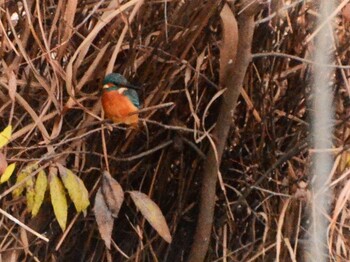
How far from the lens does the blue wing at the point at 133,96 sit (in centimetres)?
101

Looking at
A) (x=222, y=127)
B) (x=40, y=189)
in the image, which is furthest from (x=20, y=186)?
(x=222, y=127)

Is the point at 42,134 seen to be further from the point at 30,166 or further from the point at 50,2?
the point at 50,2

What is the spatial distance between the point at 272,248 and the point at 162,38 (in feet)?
1.14

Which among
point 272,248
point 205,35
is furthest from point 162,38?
point 272,248

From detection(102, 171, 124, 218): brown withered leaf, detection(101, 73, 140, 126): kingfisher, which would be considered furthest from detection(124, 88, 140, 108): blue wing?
detection(102, 171, 124, 218): brown withered leaf

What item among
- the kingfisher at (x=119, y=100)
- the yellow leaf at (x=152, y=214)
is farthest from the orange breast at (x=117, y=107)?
the yellow leaf at (x=152, y=214)

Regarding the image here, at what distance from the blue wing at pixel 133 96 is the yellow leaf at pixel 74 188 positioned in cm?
14

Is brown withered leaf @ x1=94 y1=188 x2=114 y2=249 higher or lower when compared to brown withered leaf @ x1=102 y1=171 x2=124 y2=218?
lower

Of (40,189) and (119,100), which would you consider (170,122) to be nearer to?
(119,100)

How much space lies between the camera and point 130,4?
3.24 feet

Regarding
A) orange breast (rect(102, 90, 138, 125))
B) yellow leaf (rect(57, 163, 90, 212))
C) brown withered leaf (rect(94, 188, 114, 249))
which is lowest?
brown withered leaf (rect(94, 188, 114, 249))

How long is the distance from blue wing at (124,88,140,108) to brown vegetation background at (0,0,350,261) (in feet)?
0.05

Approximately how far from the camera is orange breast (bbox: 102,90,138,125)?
0.97 meters

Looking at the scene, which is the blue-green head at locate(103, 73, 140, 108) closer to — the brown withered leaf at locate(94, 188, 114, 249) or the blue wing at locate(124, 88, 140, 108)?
the blue wing at locate(124, 88, 140, 108)
